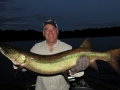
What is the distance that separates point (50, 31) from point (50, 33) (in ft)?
0.21

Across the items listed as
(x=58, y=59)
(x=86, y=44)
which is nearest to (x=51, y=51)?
(x=58, y=59)

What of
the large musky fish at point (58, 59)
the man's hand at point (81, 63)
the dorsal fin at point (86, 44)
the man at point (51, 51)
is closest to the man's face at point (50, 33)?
the man at point (51, 51)

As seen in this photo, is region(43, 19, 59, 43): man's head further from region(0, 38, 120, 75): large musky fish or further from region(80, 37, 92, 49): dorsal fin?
region(80, 37, 92, 49): dorsal fin

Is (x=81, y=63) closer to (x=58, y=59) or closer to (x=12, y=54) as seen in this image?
(x=58, y=59)

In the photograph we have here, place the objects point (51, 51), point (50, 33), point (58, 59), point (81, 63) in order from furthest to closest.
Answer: point (51, 51) → point (50, 33) → point (58, 59) → point (81, 63)

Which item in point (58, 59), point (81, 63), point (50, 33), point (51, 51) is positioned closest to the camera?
point (81, 63)

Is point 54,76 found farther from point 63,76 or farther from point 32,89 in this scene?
point 32,89

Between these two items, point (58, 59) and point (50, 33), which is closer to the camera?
point (58, 59)

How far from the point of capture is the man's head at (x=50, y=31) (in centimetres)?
475

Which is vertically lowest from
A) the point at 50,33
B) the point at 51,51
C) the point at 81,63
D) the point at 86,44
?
the point at 81,63

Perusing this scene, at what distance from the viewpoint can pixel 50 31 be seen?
4781 millimetres

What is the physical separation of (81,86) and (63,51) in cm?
349

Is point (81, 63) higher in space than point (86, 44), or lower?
lower

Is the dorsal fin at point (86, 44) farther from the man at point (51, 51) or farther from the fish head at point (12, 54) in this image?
the fish head at point (12, 54)
